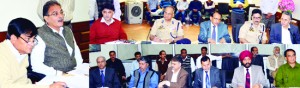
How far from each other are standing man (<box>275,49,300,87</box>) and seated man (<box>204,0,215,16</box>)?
0.49 m

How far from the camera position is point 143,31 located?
1.97 m

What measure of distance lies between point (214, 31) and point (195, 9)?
16 centimetres

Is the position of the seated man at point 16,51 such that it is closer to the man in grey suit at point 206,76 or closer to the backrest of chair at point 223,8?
the man in grey suit at point 206,76

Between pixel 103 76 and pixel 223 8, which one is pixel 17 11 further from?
pixel 223 8

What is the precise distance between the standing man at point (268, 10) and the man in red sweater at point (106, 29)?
793 mm

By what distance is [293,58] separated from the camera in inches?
75.7

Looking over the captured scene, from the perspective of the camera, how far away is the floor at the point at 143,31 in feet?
6.32

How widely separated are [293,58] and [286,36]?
14 cm

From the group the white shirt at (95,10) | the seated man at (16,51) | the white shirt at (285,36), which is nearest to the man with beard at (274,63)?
the white shirt at (285,36)

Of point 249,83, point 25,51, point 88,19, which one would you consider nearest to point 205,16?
point 249,83

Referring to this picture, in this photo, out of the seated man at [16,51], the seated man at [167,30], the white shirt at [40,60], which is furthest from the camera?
the seated man at [167,30]

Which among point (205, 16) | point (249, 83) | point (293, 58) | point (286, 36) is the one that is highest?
point (205, 16)

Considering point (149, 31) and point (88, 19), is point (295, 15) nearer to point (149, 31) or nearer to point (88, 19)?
point (149, 31)

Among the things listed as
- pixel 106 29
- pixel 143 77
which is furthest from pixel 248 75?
pixel 106 29
